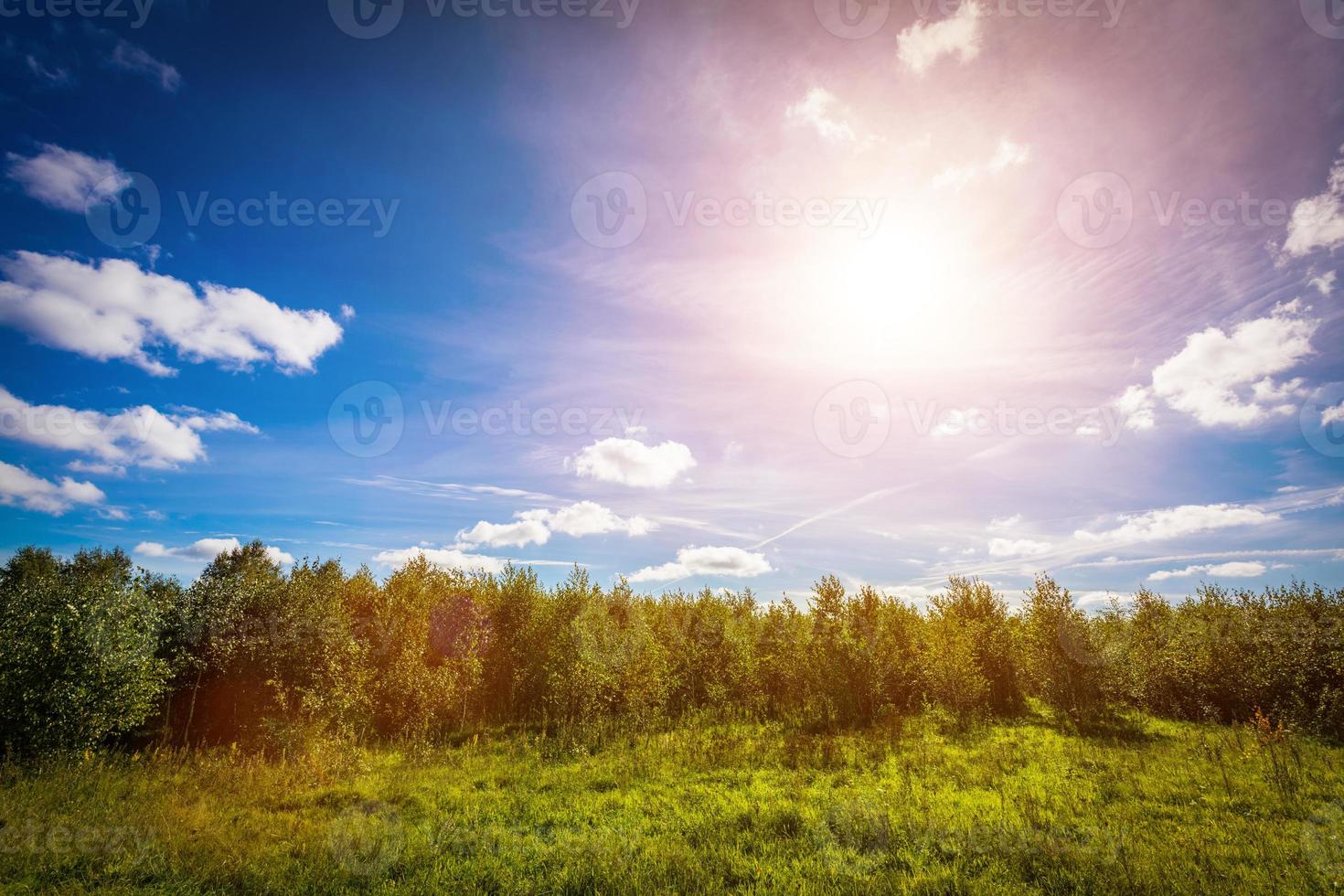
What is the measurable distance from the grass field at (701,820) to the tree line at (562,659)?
326 centimetres

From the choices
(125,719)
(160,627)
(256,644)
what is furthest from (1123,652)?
(160,627)

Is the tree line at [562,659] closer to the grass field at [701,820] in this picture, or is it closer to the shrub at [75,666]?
the shrub at [75,666]

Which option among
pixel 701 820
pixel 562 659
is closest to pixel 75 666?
pixel 562 659

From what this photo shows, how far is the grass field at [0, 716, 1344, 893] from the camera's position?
1040 centimetres

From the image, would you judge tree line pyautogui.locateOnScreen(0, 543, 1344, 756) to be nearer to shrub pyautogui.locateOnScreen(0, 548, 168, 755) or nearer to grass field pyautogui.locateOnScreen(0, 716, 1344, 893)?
shrub pyautogui.locateOnScreen(0, 548, 168, 755)

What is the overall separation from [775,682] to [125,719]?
109 ft

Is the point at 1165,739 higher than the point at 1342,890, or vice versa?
the point at 1342,890

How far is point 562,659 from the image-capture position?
29.6 meters

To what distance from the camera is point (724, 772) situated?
18.6 meters

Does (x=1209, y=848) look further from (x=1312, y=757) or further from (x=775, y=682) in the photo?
(x=775, y=682)

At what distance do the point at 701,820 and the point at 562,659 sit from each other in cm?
1764

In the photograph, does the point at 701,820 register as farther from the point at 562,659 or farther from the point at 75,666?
the point at 75,666

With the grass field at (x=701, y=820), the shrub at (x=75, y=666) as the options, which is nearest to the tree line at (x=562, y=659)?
the shrub at (x=75, y=666)

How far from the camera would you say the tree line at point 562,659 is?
1992 centimetres
